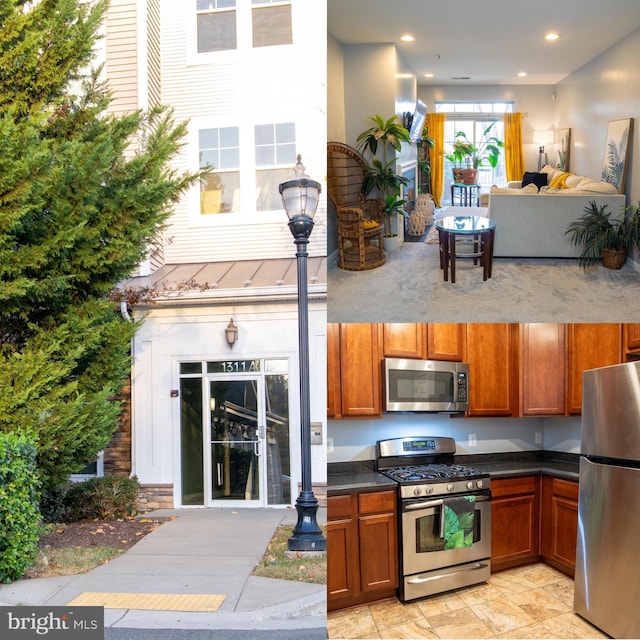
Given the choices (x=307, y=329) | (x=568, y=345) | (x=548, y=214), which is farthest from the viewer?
(x=307, y=329)

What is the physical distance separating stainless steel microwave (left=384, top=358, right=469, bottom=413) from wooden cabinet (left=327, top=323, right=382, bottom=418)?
0.05 meters

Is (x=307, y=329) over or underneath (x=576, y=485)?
over

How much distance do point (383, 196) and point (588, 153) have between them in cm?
46

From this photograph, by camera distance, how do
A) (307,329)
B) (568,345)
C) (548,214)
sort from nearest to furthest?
(548,214) < (568,345) < (307,329)

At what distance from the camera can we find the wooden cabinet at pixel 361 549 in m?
2.18

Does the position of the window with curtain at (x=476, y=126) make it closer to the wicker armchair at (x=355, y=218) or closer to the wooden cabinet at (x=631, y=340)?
the wicker armchair at (x=355, y=218)

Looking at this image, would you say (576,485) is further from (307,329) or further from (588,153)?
(588,153)

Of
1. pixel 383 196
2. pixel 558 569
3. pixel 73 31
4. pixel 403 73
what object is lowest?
pixel 558 569

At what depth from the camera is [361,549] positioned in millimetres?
2258

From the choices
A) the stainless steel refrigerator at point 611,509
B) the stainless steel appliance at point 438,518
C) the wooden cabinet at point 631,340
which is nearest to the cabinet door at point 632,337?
the wooden cabinet at point 631,340

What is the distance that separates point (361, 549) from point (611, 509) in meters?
0.82

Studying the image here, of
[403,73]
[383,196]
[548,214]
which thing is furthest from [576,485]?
[403,73]

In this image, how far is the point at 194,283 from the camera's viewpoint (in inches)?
86.0

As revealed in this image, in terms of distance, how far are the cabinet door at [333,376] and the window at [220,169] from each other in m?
0.55
